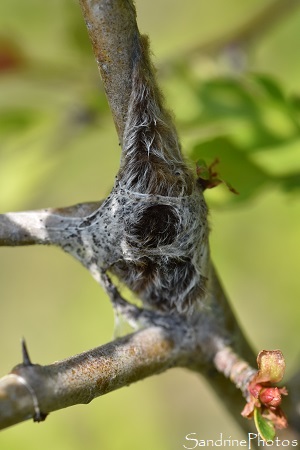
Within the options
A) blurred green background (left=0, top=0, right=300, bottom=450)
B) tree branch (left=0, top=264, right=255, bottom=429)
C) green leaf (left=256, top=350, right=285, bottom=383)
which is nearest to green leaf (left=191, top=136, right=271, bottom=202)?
blurred green background (left=0, top=0, right=300, bottom=450)

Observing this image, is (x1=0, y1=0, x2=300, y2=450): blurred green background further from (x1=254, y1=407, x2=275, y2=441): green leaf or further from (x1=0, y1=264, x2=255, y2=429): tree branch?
(x1=254, y1=407, x2=275, y2=441): green leaf

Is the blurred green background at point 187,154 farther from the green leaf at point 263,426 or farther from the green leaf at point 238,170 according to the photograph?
the green leaf at point 263,426

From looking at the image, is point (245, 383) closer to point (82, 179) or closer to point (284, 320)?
point (284, 320)

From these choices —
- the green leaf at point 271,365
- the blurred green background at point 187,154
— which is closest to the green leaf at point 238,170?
the blurred green background at point 187,154

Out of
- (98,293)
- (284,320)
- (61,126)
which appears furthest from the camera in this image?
(98,293)

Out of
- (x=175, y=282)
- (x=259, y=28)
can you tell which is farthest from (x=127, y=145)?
(x=259, y=28)

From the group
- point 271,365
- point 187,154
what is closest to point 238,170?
point 187,154

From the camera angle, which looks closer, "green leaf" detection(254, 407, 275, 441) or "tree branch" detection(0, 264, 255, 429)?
"tree branch" detection(0, 264, 255, 429)
